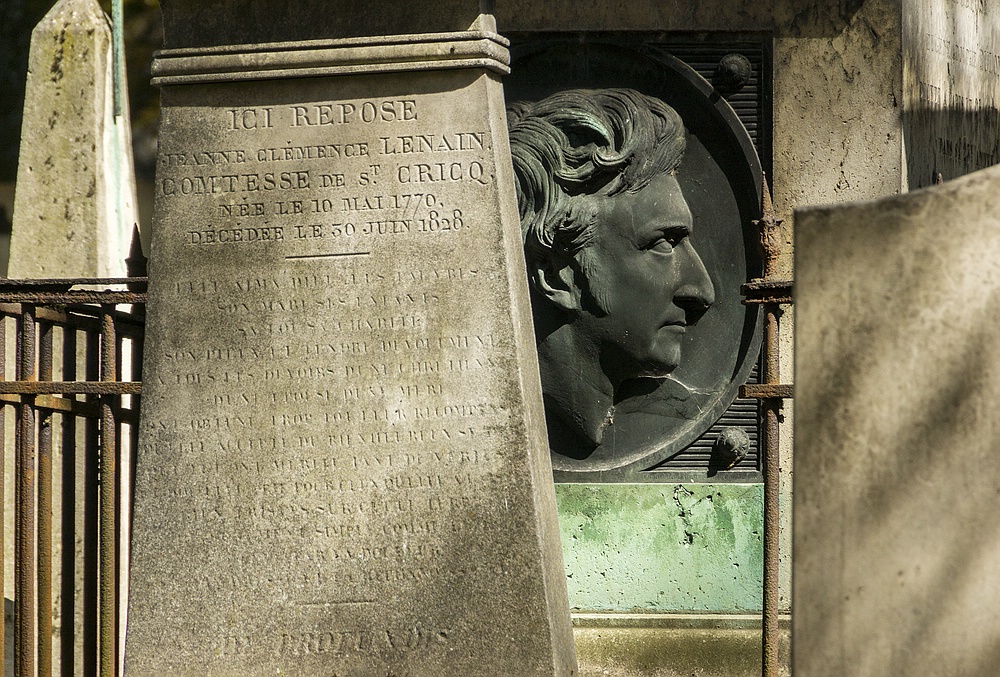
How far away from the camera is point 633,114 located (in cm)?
555

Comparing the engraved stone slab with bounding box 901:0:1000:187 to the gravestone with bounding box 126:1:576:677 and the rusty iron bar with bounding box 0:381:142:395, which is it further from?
the rusty iron bar with bounding box 0:381:142:395

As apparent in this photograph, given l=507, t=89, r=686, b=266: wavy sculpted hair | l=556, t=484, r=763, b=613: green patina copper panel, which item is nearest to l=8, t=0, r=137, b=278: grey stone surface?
l=507, t=89, r=686, b=266: wavy sculpted hair

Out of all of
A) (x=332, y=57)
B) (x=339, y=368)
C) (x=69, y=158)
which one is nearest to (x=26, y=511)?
(x=339, y=368)

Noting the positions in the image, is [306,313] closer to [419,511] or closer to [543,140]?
[419,511]

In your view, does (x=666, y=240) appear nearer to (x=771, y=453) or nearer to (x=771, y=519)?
(x=771, y=453)

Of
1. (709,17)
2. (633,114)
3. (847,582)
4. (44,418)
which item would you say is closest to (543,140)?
(633,114)

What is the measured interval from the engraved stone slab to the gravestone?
2.29 metres

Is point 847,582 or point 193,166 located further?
point 193,166

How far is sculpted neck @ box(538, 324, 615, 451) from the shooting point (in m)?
5.73

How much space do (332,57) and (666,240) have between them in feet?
6.12

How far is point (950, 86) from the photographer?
6301 millimetres

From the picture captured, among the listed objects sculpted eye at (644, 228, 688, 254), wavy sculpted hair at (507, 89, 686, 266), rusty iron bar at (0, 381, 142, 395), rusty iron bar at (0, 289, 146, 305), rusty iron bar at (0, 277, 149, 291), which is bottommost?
rusty iron bar at (0, 381, 142, 395)

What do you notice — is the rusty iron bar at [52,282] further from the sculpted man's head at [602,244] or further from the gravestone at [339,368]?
the sculpted man's head at [602,244]

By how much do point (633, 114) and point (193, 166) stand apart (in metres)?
1.96
